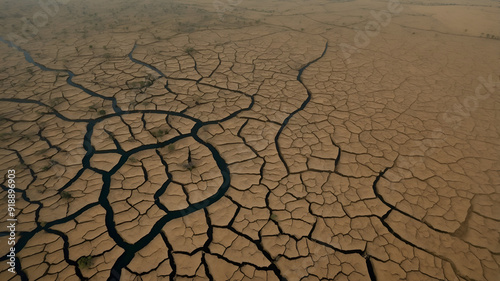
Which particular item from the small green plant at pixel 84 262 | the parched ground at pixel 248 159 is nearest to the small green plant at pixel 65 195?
the parched ground at pixel 248 159

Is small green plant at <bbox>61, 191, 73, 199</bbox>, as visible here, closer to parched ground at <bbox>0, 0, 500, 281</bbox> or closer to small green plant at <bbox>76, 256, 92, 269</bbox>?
parched ground at <bbox>0, 0, 500, 281</bbox>

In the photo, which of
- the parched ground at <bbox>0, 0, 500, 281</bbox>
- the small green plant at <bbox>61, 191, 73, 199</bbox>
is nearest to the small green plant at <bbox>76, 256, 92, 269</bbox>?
the parched ground at <bbox>0, 0, 500, 281</bbox>

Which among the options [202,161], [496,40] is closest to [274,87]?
[202,161]

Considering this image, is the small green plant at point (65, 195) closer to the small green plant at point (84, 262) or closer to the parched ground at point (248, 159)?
the parched ground at point (248, 159)

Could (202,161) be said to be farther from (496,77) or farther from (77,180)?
(496,77)

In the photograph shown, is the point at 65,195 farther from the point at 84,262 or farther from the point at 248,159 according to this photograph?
the point at 248,159

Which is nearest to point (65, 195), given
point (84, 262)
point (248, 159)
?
point (84, 262)
